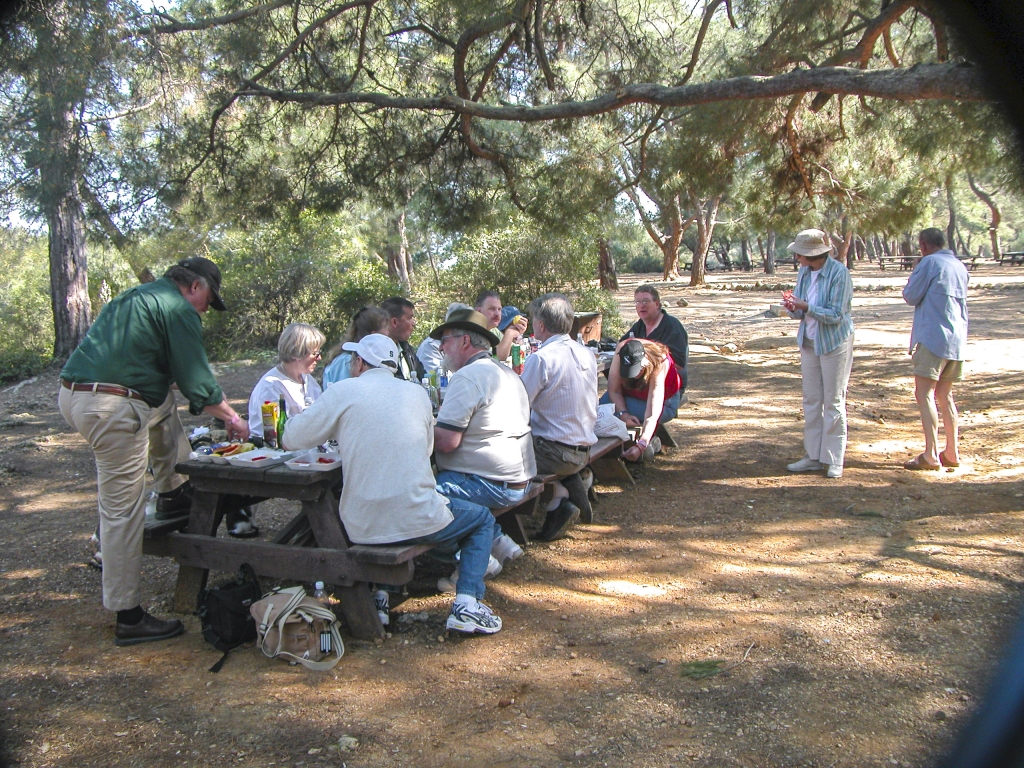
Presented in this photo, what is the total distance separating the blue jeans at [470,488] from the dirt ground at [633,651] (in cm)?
48

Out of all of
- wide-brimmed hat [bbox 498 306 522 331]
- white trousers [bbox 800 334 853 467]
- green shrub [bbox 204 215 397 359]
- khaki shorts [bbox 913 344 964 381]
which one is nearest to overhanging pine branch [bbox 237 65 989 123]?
wide-brimmed hat [bbox 498 306 522 331]

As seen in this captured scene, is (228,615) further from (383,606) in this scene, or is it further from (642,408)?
(642,408)

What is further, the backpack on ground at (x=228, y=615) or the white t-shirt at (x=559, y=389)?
the white t-shirt at (x=559, y=389)

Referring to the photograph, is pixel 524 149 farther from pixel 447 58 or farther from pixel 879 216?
pixel 879 216

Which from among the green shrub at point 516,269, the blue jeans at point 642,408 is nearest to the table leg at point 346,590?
the blue jeans at point 642,408

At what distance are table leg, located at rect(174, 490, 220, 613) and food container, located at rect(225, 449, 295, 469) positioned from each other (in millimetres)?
290

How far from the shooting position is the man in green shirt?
11.9 ft

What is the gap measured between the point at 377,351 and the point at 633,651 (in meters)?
1.71

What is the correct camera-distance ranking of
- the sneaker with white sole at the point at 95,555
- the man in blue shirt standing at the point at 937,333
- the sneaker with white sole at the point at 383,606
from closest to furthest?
the sneaker with white sole at the point at 383,606 < the sneaker with white sole at the point at 95,555 < the man in blue shirt standing at the point at 937,333

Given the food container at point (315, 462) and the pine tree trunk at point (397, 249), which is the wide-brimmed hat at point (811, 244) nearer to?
the food container at point (315, 462)

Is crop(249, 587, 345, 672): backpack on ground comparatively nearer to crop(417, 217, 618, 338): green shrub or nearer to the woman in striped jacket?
the woman in striped jacket

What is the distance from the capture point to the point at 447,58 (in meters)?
9.16

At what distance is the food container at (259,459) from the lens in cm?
374

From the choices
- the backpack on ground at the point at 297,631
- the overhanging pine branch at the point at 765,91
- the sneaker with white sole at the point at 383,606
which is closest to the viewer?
the backpack on ground at the point at 297,631
